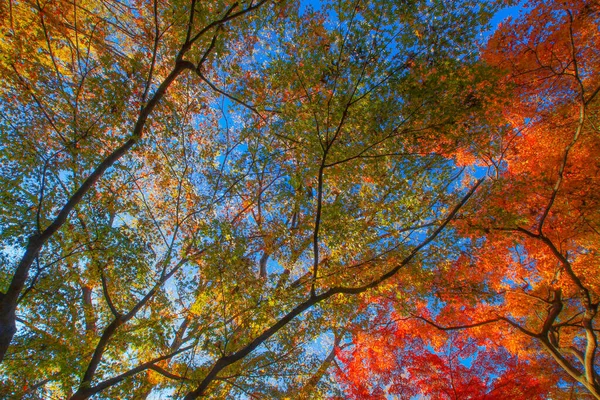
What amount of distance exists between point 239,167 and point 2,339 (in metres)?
5.20

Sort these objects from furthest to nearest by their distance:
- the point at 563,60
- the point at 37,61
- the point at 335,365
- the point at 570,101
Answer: the point at 335,365 < the point at 570,101 < the point at 563,60 < the point at 37,61

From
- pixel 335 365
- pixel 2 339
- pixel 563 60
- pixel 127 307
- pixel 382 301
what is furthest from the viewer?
pixel 335 365

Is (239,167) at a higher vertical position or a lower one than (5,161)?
higher

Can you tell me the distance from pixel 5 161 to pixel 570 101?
1418 centimetres

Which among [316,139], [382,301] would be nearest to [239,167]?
[316,139]

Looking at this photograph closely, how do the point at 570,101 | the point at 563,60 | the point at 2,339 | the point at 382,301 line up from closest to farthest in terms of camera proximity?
the point at 2,339, the point at 563,60, the point at 570,101, the point at 382,301

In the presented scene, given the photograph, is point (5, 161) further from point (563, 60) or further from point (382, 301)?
point (563, 60)

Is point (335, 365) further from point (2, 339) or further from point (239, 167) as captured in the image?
point (2, 339)

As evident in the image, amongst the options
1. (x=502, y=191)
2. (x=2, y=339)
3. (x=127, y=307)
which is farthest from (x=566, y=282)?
(x=2, y=339)

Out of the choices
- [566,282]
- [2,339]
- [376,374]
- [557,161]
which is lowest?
[2,339]

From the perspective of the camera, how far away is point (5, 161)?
5.32 meters

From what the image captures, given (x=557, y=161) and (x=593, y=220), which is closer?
(x=593, y=220)

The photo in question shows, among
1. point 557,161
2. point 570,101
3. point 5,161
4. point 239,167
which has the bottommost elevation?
A: point 5,161

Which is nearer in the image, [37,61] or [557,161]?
[37,61]
